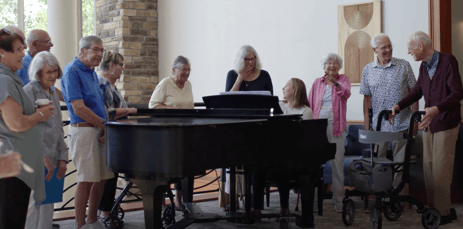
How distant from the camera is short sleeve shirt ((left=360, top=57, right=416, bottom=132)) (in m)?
4.36

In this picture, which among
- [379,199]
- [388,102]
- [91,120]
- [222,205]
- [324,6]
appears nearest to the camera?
[91,120]

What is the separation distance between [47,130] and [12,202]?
0.76 meters

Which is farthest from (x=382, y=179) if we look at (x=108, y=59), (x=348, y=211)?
(x=108, y=59)

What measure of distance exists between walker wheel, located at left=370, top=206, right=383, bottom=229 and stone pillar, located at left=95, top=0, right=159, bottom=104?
4654 mm

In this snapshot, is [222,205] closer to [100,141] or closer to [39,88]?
[100,141]

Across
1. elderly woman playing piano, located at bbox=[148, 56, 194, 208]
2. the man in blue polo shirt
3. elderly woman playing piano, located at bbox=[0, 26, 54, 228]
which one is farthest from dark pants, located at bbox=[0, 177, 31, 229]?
elderly woman playing piano, located at bbox=[148, 56, 194, 208]

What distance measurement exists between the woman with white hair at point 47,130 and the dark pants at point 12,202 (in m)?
0.56

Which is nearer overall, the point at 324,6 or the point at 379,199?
the point at 379,199

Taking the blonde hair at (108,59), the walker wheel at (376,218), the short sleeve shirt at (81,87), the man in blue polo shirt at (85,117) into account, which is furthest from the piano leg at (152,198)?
the walker wheel at (376,218)

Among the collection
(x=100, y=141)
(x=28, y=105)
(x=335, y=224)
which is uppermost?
(x=28, y=105)

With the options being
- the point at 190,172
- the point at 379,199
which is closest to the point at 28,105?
the point at 190,172

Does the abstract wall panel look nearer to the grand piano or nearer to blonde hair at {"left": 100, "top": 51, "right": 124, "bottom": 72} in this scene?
the grand piano

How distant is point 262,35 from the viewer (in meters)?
6.58

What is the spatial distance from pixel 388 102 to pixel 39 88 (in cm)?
293
